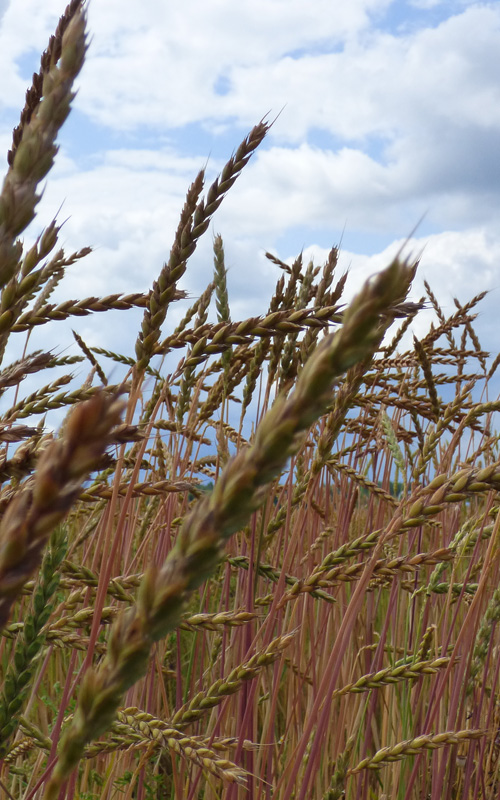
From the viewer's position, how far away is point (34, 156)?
589mm

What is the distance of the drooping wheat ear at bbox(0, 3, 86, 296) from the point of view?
58 centimetres

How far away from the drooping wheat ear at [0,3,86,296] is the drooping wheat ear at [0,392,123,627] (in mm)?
269

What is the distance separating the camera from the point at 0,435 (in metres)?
0.87

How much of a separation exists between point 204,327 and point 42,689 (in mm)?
1840

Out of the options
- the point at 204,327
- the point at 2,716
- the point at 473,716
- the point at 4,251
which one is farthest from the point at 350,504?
the point at 4,251

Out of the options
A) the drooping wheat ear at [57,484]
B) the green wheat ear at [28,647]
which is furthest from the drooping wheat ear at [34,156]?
the green wheat ear at [28,647]

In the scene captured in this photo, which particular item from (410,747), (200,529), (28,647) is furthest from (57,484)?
(410,747)

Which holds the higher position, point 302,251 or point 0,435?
point 302,251

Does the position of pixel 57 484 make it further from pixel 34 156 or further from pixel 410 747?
pixel 410 747

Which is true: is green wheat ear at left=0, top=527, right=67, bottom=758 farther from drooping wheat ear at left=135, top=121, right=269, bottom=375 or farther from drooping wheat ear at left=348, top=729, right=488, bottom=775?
drooping wheat ear at left=348, top=729, right=488, bottom=775

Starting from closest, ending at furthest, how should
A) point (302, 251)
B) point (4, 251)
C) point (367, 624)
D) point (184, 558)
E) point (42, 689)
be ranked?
point (184, 558) < point (4, 251) < point (302, 251) < point (367, 624) < point (42, 689)

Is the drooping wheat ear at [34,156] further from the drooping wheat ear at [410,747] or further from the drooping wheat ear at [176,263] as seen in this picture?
the drooping wheat ear at [410,747]

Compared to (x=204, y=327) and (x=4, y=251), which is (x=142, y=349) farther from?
(x=4, y=251)

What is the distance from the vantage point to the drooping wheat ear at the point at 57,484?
0.35m
